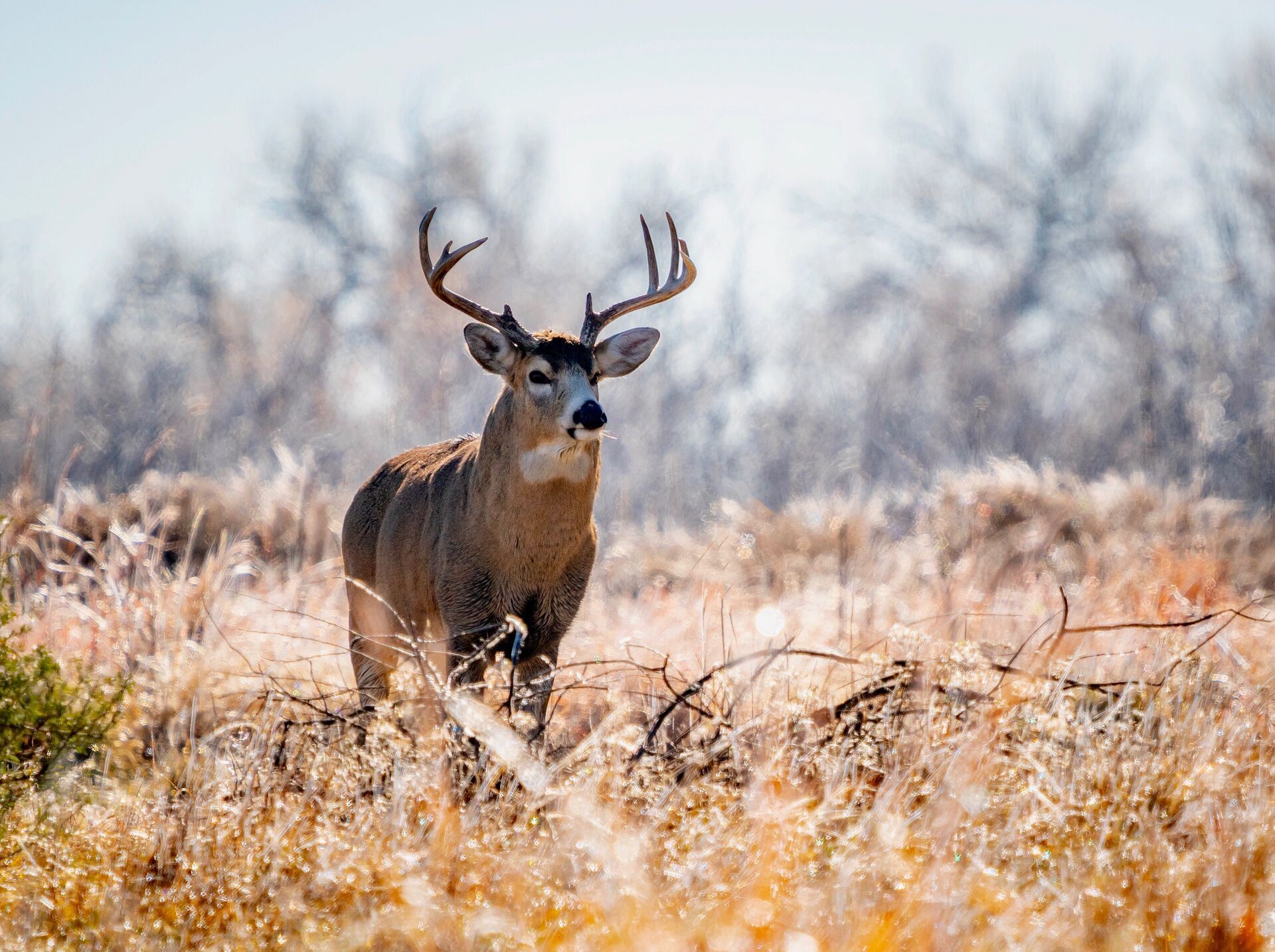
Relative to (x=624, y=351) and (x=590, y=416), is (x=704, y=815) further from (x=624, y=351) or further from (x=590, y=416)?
(x=624, y=351)

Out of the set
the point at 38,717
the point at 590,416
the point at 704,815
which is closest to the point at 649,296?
the point at 590,416

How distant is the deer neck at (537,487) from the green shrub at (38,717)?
2.04 m

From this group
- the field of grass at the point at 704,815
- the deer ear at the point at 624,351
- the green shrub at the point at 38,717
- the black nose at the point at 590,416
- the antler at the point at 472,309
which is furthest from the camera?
the deer ear at the point at 624,351

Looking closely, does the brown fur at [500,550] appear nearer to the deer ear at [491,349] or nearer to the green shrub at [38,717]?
the deer ear at [491,349]

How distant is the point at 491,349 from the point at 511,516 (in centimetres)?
92

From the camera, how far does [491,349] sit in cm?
647

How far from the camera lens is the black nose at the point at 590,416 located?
5.89 m

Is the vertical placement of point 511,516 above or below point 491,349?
below

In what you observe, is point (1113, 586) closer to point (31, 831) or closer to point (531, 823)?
point (531, 823)

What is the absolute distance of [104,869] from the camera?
Result: 3.89m

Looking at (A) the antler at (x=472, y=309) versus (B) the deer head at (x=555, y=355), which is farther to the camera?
(A) the antler at (x=472, y=309)

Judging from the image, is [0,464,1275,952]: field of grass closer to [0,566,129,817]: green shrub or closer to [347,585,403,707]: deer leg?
[0,566,129,817]: green shrub

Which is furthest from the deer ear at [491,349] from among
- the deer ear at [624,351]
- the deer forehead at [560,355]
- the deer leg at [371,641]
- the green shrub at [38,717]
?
the green shrub at [38,717]

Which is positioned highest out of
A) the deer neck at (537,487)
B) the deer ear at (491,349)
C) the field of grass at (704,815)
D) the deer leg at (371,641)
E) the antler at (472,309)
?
the antler at (472,309)
